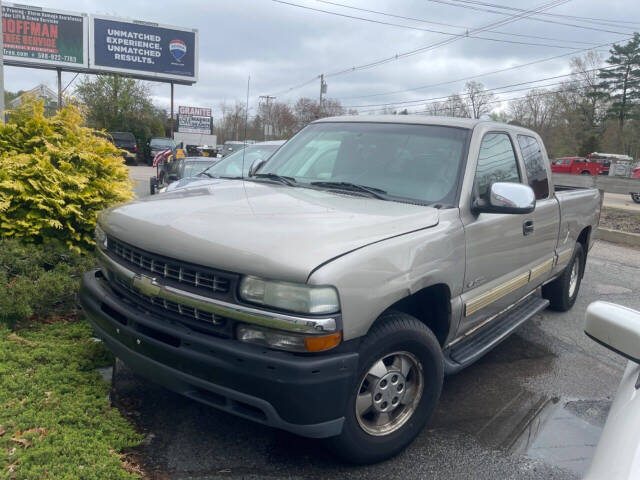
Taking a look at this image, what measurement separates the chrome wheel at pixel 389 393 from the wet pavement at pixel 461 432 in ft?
0.79

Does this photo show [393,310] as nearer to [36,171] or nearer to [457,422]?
[457,422]

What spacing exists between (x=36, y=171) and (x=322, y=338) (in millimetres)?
3626

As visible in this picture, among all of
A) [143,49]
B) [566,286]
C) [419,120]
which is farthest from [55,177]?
[143,49]

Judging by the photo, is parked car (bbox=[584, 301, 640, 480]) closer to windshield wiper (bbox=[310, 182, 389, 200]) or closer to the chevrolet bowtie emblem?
windshield wiper (bbox=[310, 182, 389, 200])

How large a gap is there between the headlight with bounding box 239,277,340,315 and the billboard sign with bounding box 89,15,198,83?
37.9 metres

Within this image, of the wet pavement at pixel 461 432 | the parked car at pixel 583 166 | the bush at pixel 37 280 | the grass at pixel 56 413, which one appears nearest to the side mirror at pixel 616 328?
the wet pavement at pixel 461 432

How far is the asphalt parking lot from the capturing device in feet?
9.48

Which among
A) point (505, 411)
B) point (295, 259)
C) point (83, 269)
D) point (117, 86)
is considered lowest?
point (505, 411)

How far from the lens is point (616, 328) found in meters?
1.89

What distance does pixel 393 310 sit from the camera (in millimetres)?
2996

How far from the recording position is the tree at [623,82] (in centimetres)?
5566

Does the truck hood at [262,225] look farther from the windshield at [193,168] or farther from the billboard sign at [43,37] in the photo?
the billboard sign at [43,37]

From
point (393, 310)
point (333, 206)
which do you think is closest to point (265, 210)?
point (333, 206)

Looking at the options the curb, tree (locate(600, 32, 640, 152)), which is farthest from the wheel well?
tree (locate(600, 32, 640, 152))
